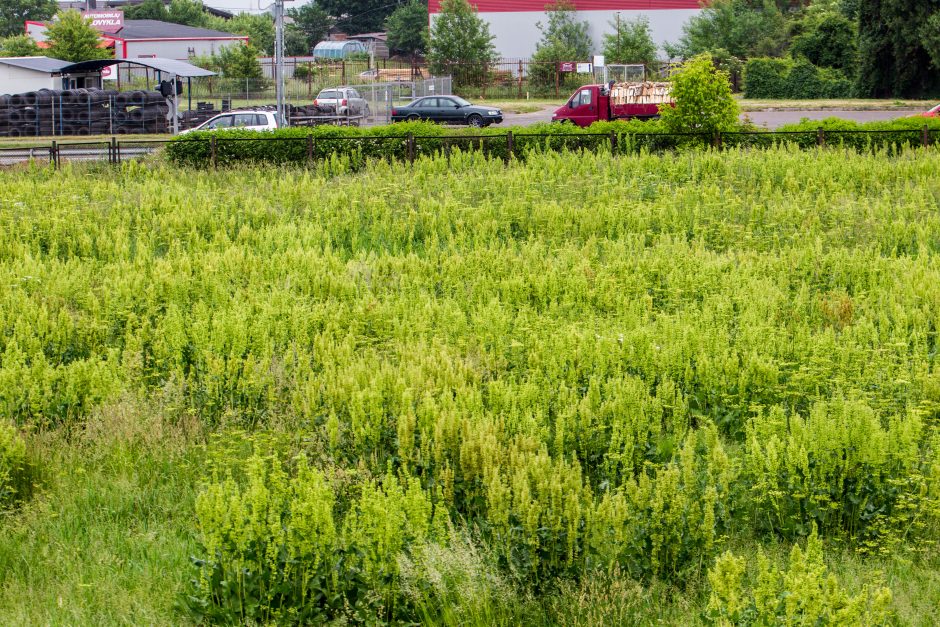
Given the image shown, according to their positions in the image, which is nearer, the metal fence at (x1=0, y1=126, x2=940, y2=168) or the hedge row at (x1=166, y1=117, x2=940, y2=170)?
the metal fence at (x1=0, y1=126, x2=940, y2=168)

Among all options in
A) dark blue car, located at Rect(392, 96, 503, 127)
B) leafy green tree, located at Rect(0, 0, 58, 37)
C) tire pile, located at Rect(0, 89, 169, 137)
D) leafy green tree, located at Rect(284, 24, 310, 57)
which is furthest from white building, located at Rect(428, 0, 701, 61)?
leafy green tree, located at Rect(0, 0, 58, 37)

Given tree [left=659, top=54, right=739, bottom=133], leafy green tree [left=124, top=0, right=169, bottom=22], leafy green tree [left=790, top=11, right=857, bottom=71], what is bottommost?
tree [left=659, top=54, right=739, bottom=133]

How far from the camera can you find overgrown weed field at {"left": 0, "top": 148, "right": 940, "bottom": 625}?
19.9 feet

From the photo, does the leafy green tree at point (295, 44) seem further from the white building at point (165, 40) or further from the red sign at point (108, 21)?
the red sign at point (108, 21)

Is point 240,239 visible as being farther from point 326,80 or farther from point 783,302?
point 326,80

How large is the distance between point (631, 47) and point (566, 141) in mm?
34394

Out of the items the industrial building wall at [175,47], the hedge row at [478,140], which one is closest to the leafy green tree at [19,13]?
the industrial building wall at [175,47]

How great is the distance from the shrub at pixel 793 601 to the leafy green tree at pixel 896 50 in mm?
40471

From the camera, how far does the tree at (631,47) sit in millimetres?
55094

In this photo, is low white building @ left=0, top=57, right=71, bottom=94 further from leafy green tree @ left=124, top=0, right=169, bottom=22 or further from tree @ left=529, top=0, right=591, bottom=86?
leafy green tree @ left=124, top=0, right=169, bottom=22

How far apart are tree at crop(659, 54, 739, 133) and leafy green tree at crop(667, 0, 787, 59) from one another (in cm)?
3328

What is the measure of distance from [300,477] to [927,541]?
3952 millimetres

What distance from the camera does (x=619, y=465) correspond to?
25.4 ft

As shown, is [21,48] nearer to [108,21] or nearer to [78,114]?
[108,21]
